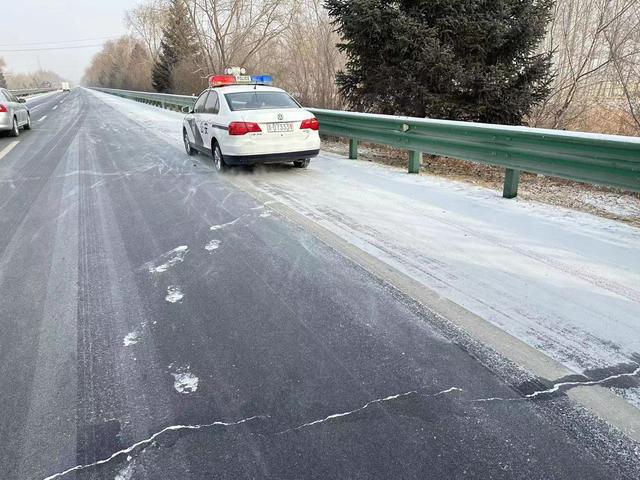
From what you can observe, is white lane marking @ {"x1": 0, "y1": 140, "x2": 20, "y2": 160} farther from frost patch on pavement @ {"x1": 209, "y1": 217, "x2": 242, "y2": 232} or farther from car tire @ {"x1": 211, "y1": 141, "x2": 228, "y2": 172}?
frost patch on pavement @ {"x1": 209, "y1": 217, "x2": 242, "y2": 232}

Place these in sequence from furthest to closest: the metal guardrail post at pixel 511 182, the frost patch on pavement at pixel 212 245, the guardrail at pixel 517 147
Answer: the metal guardrail post at pixel 511 182, the guardrail at pixel 517 147, the frost patch on pavement at pixel 212 245

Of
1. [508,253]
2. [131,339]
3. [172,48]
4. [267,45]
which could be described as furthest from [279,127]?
[172,48]

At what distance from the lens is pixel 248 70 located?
33000 millimetres

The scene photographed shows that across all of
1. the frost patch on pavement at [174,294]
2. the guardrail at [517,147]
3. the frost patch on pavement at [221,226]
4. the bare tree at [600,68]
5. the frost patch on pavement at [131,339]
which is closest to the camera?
the frost patch on pavement at [131,339]

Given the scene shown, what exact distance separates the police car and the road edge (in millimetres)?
3279

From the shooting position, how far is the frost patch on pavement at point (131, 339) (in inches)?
117

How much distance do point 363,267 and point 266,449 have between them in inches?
87.5

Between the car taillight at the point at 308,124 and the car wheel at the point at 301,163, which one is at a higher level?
the car taillight at the point at 308,124

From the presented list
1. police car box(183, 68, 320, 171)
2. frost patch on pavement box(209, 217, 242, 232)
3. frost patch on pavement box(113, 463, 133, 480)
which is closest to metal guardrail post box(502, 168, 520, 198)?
police car box(183, 68, 320, 171)

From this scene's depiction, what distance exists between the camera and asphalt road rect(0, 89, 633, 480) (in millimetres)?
2037

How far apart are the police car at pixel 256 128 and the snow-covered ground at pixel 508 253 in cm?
73

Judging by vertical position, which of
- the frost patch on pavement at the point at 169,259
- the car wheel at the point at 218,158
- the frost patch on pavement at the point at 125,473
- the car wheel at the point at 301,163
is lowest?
the frost patch on pavement at the point at 125,473

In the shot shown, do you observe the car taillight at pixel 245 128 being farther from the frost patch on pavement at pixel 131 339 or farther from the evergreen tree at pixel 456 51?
the frost patch on pavement at pixel 131 339

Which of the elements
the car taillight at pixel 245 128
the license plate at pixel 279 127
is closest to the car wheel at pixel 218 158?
the car taillight at pixel 245 128
